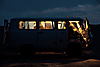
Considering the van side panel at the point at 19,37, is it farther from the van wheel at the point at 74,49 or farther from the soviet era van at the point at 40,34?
the van wheel at the point at 74,49

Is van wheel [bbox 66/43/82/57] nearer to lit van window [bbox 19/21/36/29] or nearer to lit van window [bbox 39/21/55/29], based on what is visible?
lit van window [bbox 39/21/55/29]

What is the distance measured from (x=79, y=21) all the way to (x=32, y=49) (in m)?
3.05

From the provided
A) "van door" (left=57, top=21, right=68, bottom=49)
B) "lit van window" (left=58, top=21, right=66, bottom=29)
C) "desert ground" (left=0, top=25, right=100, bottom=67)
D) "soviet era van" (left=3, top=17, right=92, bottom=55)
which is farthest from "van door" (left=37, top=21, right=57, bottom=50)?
"desert ground" (left=0, top=25, right=100, bottom=67)

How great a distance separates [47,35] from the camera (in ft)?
29.5

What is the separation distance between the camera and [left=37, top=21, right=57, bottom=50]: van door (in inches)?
353

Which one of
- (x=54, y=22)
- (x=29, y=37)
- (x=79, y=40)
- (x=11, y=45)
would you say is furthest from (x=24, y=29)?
(x=79, y=40)

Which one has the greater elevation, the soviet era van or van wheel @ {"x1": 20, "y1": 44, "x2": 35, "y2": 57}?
the soviet era van

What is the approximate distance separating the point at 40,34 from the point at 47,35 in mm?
382

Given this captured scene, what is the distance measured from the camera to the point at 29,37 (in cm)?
903

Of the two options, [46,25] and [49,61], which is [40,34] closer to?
[46,25]

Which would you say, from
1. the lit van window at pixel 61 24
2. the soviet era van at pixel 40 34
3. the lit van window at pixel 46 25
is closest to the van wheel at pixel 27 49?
the soviet era van at pixel 40 34

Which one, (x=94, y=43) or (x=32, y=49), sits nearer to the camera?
(x=32, y=49)

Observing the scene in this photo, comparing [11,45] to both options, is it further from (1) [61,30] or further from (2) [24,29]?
(1) [61,30]

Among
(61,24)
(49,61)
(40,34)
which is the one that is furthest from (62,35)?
(49,61)
